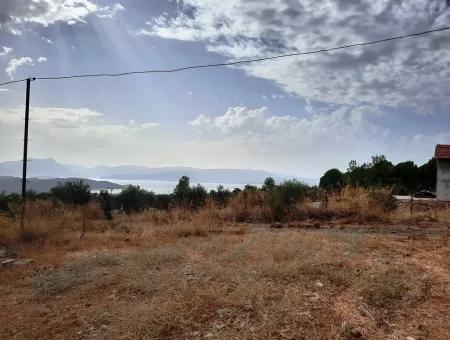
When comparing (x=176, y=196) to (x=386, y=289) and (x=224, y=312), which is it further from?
(x=224, y=312)

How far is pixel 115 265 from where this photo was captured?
8539 millimetres

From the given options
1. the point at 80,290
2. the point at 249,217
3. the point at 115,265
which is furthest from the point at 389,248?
the point at 249,217

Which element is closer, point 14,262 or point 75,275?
point 75,275

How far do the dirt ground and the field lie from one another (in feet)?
0.06

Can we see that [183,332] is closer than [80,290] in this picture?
Yes

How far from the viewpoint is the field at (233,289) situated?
533cm

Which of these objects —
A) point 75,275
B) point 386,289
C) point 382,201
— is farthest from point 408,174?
point 75,275

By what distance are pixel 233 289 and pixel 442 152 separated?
33.1 m

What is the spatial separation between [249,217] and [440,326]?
12.7 meters

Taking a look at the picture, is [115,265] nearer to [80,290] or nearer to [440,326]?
[80,290]

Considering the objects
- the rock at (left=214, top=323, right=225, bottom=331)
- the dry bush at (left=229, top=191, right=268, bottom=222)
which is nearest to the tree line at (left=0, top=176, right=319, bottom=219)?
the dry bush at (left=229, top=191, right=268, bottom=222)

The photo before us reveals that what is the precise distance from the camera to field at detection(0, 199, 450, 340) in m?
5.33

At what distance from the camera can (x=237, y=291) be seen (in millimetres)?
6312

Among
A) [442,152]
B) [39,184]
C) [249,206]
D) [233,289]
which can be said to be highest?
[442,152]
